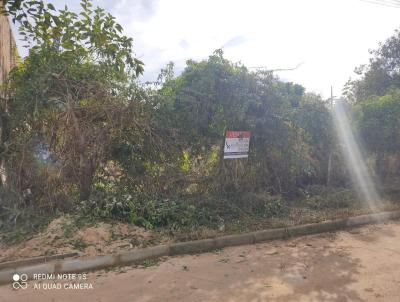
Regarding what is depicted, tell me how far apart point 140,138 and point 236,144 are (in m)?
1.97

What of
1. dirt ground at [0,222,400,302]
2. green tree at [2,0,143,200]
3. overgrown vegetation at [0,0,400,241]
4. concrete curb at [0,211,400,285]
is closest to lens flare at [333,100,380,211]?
overgrown vegetation at [0,0,400,241]

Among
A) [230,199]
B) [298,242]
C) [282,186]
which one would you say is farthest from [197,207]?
[282,186]

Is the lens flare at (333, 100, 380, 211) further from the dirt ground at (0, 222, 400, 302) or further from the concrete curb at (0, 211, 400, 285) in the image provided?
the dirt ground at (0, 222, 400, 302)

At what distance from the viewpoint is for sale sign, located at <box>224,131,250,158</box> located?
21.6ft

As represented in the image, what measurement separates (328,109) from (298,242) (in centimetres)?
363

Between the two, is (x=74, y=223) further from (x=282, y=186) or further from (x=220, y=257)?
(x=282, y=186)

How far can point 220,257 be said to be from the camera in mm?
4801

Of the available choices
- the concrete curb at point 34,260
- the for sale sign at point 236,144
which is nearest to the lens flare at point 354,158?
the for sale sign at point 236,144

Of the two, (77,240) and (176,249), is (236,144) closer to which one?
(176,249)

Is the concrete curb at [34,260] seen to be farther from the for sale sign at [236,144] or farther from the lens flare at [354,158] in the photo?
the lens flare at [354,158]

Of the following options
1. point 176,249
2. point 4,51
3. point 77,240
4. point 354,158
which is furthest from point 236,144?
point 4,51

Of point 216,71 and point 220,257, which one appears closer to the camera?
point 220,257

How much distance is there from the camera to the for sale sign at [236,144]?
660 cm

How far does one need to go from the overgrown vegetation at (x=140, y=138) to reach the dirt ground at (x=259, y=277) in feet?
3.55
